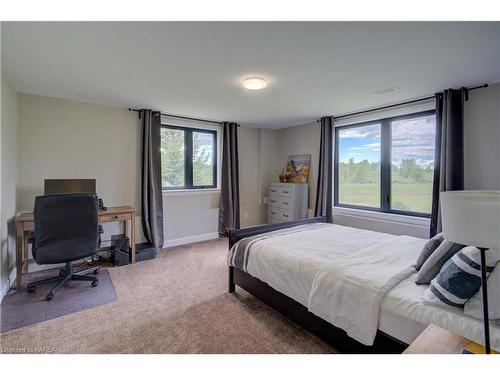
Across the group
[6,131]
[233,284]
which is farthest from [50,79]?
[233,284]

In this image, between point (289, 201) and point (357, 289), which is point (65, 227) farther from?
point (289, 201)

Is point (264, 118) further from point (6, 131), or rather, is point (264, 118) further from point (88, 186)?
point (6, 131)

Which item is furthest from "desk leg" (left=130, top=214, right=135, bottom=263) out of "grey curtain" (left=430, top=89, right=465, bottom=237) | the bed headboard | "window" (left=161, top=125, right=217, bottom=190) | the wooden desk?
"grey curtain" (left=430, top=89, right=465, bottom=237)

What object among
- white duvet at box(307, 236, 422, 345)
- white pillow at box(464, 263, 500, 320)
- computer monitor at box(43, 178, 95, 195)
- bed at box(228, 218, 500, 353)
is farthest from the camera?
computer monitor at box(43, 178, 95, 195)

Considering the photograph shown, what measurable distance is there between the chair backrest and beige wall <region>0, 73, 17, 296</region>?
387mm

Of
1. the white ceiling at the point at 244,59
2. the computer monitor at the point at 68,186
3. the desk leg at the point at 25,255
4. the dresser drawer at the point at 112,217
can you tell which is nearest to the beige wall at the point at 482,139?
the white ceiling at the point at 244,59

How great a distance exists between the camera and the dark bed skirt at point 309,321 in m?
1.45

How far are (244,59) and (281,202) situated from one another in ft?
10.4

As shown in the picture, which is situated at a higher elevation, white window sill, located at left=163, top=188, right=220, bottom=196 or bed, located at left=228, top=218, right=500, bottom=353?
white window sill, located at left=163, top=188, right=220, bottom=196

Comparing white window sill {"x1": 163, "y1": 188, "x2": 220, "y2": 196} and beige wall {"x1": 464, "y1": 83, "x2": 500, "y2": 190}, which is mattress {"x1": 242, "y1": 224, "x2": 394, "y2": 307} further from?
white window sill {"x1": 163, "y1": 188, "x2": 220, "y2": 196}

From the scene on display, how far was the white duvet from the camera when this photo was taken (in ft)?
4.84

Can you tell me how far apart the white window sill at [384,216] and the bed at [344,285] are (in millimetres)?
1010

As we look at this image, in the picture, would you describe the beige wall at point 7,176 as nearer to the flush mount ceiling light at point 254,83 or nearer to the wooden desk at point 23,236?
the wooden desk at point 23,236

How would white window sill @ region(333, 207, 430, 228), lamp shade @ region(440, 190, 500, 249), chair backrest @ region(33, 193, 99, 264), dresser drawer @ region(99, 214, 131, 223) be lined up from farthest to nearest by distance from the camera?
white window sill @ region(333, 207, 430, 228), dresser drawer @ region(99, 214, 131, 223), chair backrest @ region(33, 193, 99, 264), lamp shade @ region(440, 190, 500, 249)
